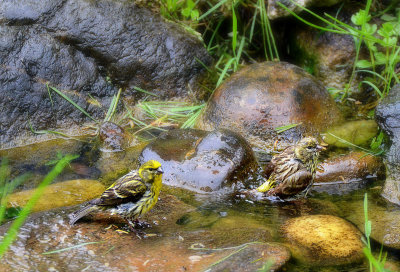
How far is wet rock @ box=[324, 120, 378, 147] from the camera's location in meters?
6.26

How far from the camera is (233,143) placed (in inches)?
220

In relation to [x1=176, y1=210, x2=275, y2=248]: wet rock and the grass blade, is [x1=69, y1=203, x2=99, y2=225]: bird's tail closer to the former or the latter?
[x1=176, y1=210, x2=275, y2=248]: wet rock

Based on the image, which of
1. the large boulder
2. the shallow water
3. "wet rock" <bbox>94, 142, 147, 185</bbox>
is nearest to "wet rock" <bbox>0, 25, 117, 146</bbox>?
the large boulder

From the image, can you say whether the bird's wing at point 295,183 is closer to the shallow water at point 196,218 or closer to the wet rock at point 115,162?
the shallow water at point 196,218

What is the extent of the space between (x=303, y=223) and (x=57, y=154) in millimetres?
Answer: 3276

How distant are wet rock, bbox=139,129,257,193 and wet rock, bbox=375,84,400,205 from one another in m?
1.39

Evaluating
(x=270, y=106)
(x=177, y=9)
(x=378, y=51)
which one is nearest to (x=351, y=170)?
(x=270, y=106)

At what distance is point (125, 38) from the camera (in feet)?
24.2

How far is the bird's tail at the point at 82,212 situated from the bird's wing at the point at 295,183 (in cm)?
188

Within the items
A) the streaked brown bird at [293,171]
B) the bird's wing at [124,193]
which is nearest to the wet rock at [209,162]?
the streaked brown bird at [293,171]

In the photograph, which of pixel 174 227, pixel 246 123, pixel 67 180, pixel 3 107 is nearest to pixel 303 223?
pixel 174 227

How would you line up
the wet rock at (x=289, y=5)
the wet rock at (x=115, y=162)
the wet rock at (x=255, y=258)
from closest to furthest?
the wet rock at (x=255, y=258)
the wet rock at (x=115, y=162)
the wet rock at (x=289, y=5)

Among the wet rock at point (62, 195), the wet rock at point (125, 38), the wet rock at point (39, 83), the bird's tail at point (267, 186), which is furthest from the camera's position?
the wet rock at point (125, 38)

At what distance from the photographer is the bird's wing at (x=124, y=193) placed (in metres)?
4.44
